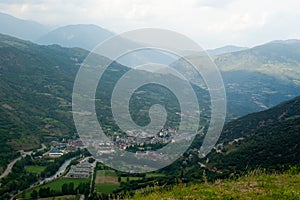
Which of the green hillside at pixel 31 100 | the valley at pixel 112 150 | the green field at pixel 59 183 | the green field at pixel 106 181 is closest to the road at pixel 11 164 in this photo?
the valley at pixel 112 150

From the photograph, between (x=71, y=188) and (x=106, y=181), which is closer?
(x=71, y=188)

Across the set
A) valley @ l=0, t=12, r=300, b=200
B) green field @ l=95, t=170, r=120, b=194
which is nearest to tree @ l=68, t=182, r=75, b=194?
valley @ l=0, t=12, r=300, b=200

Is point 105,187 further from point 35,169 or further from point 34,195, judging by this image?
point 35,169

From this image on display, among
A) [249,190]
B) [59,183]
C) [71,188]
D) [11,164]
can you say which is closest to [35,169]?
[11,164]

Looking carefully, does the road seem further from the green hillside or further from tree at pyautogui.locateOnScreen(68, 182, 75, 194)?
tree at pyautogui.locateOnScreen(68, 182, 75, 194)

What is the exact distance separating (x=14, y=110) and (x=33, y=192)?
4395cm

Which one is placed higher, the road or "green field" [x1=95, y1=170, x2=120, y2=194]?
"green field" [x1=95, y1=170, x2=120, y2=194]

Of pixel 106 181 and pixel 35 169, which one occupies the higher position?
pixel 106 181

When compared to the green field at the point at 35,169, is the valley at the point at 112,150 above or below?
above

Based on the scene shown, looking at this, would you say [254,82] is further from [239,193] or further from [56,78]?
[239,193]

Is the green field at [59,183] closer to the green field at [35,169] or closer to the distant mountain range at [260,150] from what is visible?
the green field at [35,169]

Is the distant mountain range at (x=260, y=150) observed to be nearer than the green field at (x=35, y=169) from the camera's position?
Yes

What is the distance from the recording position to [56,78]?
10712cm

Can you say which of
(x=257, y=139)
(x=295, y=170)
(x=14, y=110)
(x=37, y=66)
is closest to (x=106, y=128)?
(x=14, y=110)
